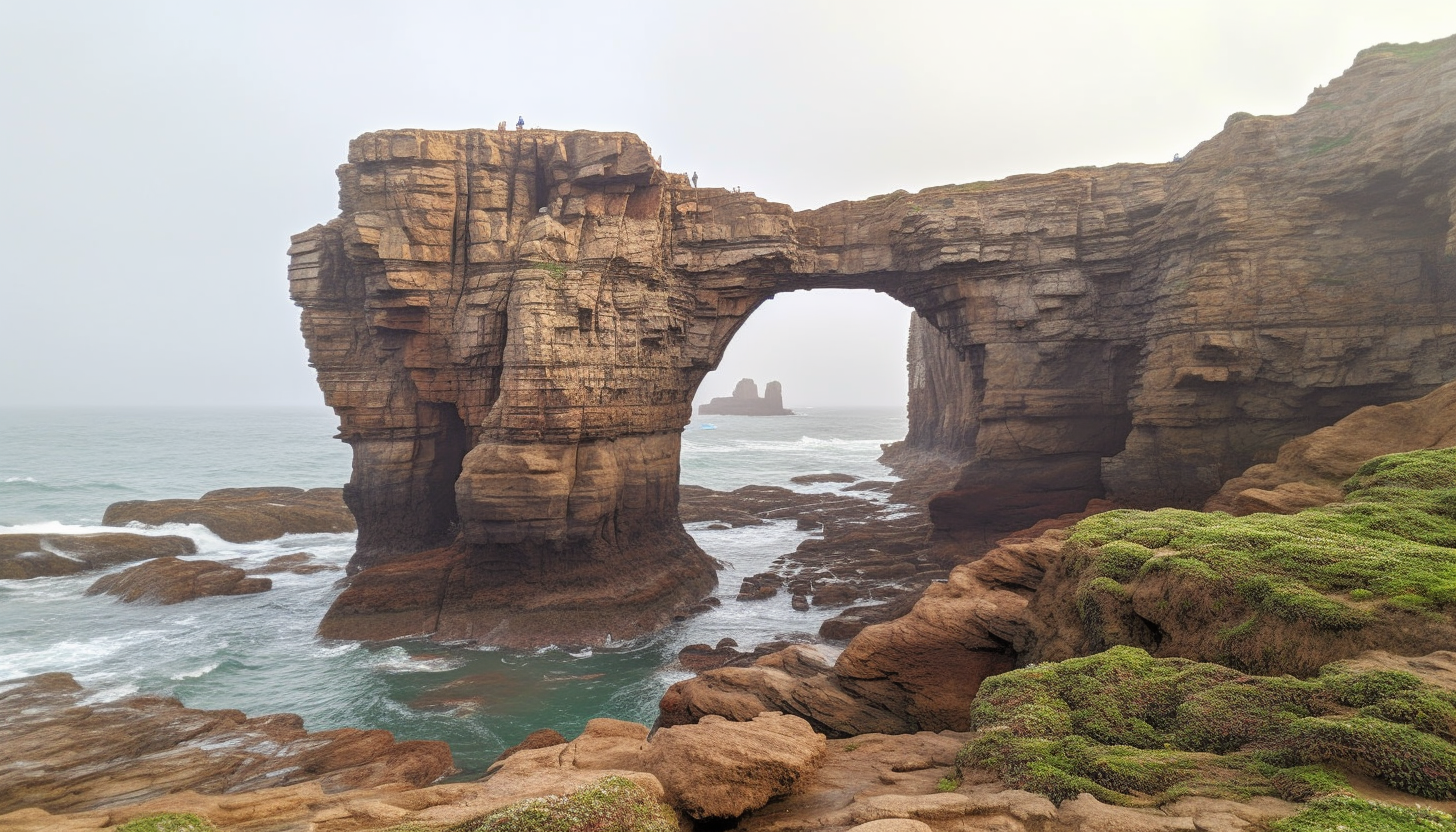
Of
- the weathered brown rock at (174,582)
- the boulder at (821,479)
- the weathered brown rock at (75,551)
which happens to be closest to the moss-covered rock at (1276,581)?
the weathered brown rock at (174,582)

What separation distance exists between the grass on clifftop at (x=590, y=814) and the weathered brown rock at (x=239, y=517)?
3873 cm

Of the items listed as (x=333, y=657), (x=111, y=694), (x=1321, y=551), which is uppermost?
(x=1321, y=551)

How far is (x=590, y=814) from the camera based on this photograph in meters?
6.45

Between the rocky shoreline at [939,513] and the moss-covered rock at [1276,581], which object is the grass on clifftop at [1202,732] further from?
the moss-covered rock at [1276,581]

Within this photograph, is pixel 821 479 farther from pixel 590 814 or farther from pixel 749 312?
pixel 590 814

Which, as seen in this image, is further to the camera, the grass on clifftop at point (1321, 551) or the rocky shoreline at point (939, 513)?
the grass on clifftop at point (1321, 551)

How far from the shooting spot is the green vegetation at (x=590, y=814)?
20.5ft

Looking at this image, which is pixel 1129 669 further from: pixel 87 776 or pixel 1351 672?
pixel 87 776

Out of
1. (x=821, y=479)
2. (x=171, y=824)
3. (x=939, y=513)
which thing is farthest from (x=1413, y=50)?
(x=821, y=479)

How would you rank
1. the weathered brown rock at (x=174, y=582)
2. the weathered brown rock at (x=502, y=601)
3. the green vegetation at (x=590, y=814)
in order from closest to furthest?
the green vegetation at (x=590, y=814) → the weathered brown rock at (x=502, y=601) → the weathered brown rock at (x=174, y=582)

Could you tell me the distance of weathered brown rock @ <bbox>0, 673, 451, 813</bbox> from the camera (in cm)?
1292

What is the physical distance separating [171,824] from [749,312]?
26201 millimetres

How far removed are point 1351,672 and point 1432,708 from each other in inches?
40.6

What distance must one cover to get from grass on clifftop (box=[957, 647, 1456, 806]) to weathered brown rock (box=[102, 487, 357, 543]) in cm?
4115
